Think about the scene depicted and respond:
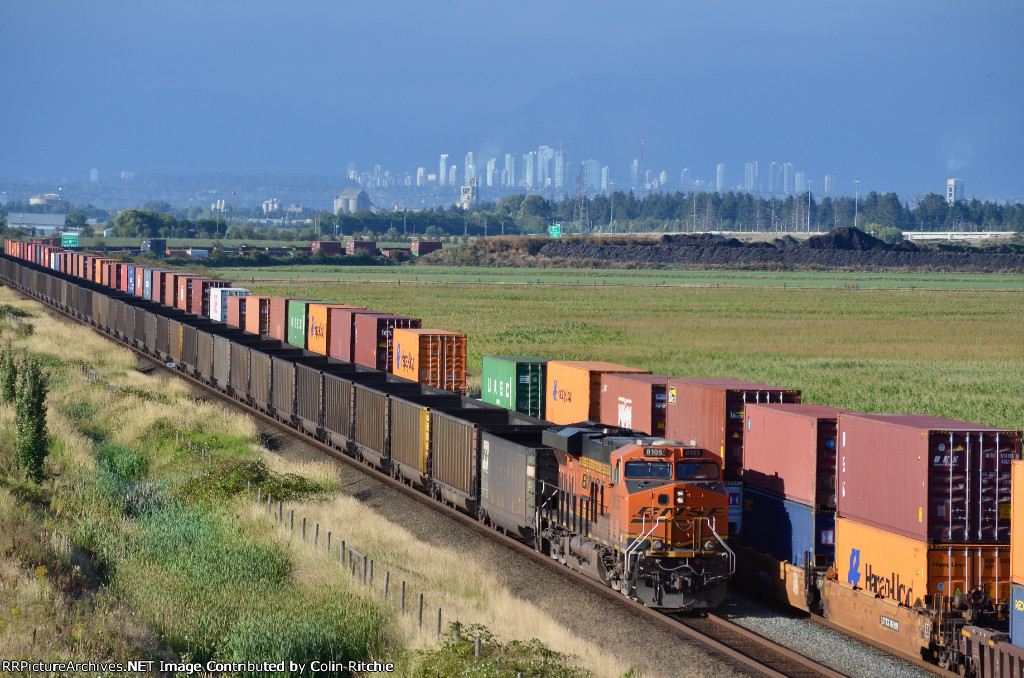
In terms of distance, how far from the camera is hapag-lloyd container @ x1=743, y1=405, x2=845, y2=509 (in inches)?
962

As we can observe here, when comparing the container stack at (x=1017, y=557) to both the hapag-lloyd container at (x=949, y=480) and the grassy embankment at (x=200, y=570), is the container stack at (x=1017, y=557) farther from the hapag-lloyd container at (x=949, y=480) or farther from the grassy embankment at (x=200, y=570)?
the grassy embankment at (x=200, y=570)

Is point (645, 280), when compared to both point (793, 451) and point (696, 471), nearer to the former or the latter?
point (793, 451)

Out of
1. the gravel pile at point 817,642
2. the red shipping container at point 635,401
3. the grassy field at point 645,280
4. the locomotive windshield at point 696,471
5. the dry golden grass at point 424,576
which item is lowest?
the gravel pile at point 817,642

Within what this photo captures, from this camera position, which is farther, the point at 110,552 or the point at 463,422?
the point at 463,422

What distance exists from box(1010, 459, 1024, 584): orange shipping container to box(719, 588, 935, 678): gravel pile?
3.06m

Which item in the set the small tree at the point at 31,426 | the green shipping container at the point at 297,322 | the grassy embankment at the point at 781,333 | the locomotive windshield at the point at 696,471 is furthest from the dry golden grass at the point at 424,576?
the grassy embankment at the point at 781,333

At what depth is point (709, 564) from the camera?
24188mm

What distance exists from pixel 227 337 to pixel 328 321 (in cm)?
560

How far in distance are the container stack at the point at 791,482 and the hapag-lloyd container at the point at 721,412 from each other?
44 centimetres

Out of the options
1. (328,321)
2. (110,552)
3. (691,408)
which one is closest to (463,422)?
(691,408)

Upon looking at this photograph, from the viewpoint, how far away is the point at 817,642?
2308 cm

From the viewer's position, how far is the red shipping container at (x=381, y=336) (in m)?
49.2

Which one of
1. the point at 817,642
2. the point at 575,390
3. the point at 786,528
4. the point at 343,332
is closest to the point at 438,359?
the point at 575,390

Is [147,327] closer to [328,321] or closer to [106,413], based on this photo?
[328,321]
